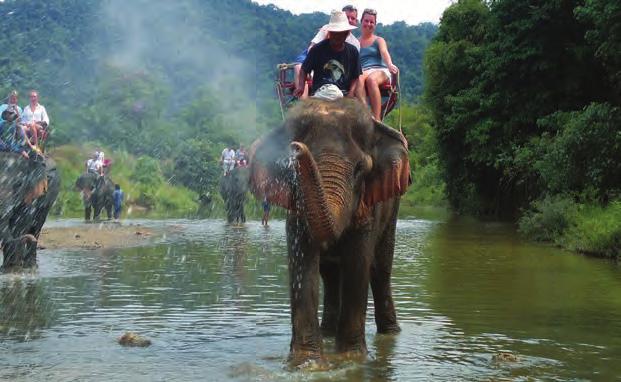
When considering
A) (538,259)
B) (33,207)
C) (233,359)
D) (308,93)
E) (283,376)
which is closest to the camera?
(283,376)

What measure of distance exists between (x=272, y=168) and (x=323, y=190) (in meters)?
0.93

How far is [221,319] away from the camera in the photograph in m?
9.20

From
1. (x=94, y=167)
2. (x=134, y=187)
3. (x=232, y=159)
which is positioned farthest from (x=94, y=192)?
(x=134, y=187)

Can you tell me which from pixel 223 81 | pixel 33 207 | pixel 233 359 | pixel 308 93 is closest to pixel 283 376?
pixel 233 359

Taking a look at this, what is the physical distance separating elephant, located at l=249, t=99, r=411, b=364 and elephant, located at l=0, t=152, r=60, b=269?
22.6 feet

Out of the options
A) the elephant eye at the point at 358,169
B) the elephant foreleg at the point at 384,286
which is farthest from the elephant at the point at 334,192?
the elephant foreleg at the point at 384,286

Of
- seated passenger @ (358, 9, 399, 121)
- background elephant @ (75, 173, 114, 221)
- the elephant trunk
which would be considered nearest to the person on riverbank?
background elephant @ (75, 173, 114, 221)

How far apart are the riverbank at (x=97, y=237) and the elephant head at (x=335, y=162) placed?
10.9 m

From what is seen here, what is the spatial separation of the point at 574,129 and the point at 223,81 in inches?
2654

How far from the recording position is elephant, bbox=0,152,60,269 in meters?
13.1

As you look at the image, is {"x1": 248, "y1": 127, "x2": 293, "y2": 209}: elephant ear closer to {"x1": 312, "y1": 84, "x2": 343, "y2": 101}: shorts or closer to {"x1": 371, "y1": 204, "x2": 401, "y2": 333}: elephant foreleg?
{"x1": 312, "y1": 84, "x2": 343, "y2": 101}: shorts

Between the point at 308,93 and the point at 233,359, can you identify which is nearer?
the point at 233,359

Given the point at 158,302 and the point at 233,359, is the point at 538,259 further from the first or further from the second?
the point at 233,359

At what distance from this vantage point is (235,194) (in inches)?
1094
